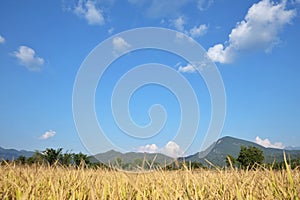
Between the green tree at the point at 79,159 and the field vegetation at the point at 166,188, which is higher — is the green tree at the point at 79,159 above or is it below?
above

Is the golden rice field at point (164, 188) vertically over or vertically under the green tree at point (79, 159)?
under

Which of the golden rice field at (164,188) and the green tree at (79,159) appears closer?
the golden rice field at (164,188)

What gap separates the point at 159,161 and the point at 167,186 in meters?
0.49

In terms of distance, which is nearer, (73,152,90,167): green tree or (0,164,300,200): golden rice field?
(0,164,300,200): golden rice field

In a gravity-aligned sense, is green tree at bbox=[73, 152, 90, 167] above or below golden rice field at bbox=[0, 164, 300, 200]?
above

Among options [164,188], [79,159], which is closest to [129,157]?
[164,188]

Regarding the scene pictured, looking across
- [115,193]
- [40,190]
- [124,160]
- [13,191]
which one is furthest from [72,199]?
[124,160]

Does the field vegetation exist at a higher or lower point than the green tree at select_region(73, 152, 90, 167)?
lower

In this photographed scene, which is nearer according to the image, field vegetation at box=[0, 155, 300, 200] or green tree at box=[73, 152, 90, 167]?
field vegetation at box=[0, 155, 300, 200]

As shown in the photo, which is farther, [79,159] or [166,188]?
[79,159]

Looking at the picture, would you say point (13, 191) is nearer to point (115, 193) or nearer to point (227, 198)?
point (115, 193)

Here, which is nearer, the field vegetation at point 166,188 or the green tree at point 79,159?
the field vegetation at point 166,188

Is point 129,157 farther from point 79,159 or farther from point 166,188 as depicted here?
point 79,159

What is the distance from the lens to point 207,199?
1892 millimetres
